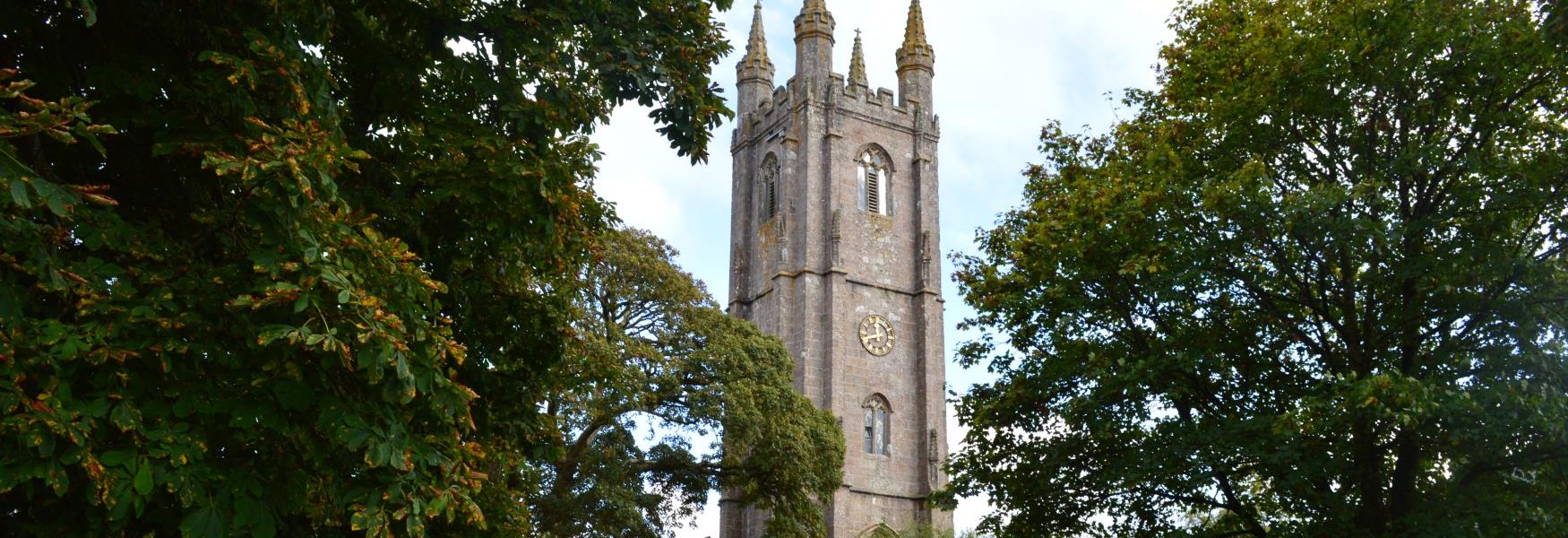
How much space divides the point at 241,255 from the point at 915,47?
161 feet

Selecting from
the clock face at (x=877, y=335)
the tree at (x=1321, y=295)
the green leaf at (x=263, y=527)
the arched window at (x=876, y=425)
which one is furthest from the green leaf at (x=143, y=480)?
the clock face at (x=877, y=335)

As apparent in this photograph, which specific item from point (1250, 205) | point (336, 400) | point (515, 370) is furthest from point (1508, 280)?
point (336, 400)

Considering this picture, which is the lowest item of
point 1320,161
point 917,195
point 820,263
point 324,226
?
point 324,226

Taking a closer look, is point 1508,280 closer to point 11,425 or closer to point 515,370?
point 515,370

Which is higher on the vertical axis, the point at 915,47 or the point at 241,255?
the point at 915,47

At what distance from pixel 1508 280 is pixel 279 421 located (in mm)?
11607

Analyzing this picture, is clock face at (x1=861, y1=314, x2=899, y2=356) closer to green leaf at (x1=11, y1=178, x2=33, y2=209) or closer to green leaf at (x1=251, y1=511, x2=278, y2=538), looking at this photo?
green leaf at (x1=251, y1=511, x2=278, y2=538)

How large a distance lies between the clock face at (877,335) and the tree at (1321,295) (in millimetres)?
30940

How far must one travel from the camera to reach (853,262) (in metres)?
48.6

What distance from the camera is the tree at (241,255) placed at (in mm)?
6234

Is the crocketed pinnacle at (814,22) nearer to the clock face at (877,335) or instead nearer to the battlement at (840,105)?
the battlement at (840,105)

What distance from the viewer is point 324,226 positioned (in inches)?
279

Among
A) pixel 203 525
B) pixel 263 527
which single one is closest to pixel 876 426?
pixel 263 527

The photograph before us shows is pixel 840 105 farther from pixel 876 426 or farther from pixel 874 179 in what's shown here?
pixel 876 426
